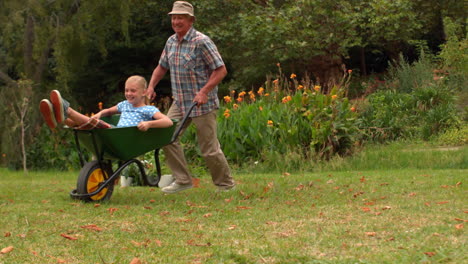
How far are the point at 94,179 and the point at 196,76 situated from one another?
1.27 m

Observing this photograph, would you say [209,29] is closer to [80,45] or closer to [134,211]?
[80,45]

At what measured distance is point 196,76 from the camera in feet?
20.6

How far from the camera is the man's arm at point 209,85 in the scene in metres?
6.06

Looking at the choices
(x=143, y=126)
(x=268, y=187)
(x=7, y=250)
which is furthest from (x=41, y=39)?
(x=7, y=250)

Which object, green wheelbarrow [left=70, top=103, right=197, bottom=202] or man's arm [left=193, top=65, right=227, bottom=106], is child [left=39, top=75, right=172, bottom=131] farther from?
man's arm [left=193, top=65, right=227, bottom=106]

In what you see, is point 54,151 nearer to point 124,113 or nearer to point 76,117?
point 124,113

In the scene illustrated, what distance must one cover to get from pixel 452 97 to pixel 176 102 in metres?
5.86

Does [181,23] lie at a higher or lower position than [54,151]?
higher

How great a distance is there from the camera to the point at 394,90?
1168 cm

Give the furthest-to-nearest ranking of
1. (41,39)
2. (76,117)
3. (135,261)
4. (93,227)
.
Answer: (41,39) → (76,117) → (93,227) → (135,261)

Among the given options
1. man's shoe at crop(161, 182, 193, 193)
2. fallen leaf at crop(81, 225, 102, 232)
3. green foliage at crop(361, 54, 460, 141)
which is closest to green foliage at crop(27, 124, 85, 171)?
green foliage at crop(361, 54, 460, 141)

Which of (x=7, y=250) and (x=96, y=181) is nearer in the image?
(x=7, y=250)

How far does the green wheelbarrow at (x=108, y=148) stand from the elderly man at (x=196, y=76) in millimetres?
243

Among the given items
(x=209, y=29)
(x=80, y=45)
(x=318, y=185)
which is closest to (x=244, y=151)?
(x=318, y=185)
